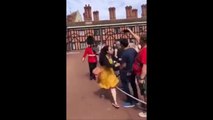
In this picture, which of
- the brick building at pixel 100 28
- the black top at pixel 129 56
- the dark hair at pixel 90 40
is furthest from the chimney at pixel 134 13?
the dark hair at pixel 90 40

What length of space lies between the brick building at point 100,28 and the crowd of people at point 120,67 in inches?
1.5

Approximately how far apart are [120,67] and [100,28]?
1.10 ft

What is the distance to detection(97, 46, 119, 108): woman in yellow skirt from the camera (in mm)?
2674

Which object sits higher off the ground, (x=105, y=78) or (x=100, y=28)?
(x=100, y=28)

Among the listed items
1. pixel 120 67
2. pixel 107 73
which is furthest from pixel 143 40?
pixel 107 73

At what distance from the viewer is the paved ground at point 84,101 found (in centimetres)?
264

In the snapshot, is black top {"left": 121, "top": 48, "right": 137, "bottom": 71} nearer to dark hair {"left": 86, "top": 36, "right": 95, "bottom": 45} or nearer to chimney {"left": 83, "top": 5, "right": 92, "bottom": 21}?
dark hair {"left": 86, "top": 36, "right": 95, "bottom": 45}

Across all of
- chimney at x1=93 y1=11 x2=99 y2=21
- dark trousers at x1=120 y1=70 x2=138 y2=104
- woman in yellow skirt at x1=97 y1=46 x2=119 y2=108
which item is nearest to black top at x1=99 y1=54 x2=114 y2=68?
woman in yellow skirt at x1=97 y1=46 x2=119 y2=108

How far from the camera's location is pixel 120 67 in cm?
267

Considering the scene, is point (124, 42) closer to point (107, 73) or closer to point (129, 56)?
point (129, 56)
